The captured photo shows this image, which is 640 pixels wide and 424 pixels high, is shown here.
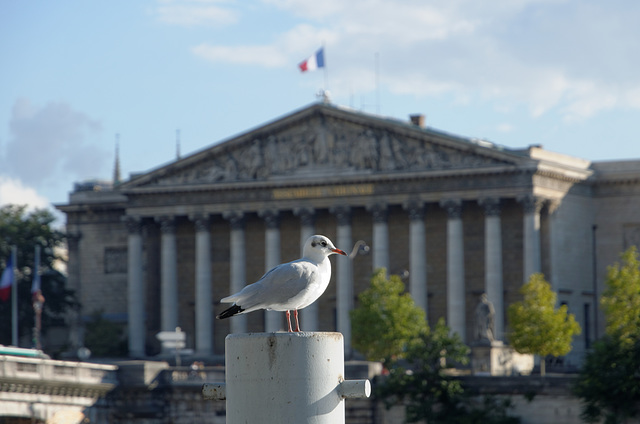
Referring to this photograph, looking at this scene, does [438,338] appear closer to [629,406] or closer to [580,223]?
[629,406]

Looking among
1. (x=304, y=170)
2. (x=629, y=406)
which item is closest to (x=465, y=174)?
(x=304, y=170)

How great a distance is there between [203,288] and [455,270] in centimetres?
1812

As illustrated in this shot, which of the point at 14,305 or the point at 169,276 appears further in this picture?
the point at 169,276

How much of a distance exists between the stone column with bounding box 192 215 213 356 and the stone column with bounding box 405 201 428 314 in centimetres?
1461

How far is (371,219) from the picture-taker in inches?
4139

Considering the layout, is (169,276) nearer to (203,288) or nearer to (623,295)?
(203,288)

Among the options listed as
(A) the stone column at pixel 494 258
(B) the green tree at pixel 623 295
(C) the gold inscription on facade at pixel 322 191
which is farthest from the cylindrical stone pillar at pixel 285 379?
(C) the gold inscription on facade at pixel 322 191

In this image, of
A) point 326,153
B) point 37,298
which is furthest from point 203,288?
point 37,298

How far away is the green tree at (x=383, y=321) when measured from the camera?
284ft

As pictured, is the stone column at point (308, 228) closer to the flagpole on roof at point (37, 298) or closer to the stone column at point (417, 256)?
the stone column at point (417, 256)

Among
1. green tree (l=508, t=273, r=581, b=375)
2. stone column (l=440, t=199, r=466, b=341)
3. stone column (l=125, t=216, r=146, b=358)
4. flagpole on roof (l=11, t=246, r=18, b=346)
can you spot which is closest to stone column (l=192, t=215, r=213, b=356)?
stone column (l=125, t=216, r=146, b=358)

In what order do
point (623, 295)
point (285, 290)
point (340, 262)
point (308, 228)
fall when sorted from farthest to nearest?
point (340, 262) → point (308, 228) → point (623, 295) → point (285, 290)

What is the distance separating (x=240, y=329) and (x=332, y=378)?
93.9 metres

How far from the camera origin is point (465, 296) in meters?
102
